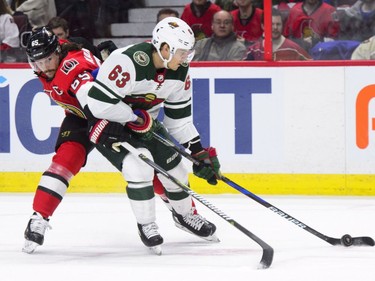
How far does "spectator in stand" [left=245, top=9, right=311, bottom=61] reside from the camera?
668 cm

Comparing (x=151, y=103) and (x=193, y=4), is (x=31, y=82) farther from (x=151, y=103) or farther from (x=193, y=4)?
(x=151, y=103)

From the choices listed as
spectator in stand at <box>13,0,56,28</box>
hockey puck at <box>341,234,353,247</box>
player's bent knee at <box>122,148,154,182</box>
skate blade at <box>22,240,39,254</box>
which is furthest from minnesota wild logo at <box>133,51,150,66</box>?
spectator in stand at <box>13,0,56,28</box>

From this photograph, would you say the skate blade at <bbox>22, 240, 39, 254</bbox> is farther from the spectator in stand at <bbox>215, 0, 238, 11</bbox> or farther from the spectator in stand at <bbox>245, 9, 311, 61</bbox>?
the spectator in stand at <bbox>215, 0, 238, 11</bbox>

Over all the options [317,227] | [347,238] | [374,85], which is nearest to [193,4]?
[374,85]

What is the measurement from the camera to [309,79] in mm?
6625

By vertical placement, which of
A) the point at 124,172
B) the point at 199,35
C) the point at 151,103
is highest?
the point at 199,35

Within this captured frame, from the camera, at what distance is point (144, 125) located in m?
4.83

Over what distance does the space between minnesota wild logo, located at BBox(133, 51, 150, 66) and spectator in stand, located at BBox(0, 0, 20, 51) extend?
2.46 metres

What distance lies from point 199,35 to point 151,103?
1.92 m

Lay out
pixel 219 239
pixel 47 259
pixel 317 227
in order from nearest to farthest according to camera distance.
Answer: pixel 47 259, pixel 219 239, pixel 317 227

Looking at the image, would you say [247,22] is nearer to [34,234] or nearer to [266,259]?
[34,234]

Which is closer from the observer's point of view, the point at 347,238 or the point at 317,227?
the point at 347,238

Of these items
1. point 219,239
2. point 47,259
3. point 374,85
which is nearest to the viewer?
point 47,259

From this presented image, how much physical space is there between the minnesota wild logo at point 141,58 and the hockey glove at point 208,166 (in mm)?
545
